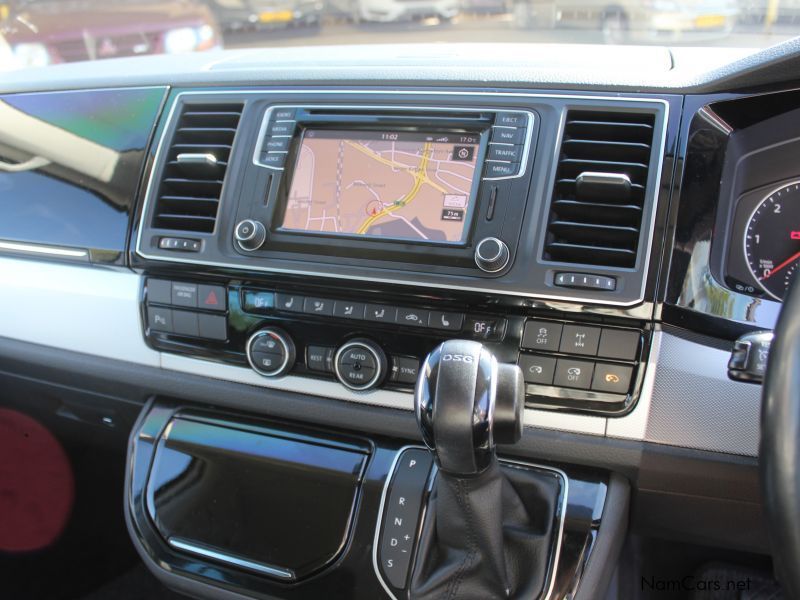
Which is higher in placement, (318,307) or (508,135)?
(508,135)

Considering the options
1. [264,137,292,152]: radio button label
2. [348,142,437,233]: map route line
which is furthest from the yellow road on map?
[264,137,292,152]: radio button label

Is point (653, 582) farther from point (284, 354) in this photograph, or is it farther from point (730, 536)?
point (284, 354)

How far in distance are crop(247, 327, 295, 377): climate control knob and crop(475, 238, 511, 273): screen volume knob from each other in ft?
1.28

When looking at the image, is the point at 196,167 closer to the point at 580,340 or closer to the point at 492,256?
the point at 492,256

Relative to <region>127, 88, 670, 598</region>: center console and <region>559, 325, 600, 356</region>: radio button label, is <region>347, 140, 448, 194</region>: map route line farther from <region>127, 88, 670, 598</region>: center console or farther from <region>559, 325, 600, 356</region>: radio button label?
<region>559, 325, 600, 356</region>: radio button label

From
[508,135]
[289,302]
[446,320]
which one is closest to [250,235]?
[289,302]

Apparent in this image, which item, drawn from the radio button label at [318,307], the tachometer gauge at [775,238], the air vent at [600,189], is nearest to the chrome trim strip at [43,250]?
the radio button label at [318,307]

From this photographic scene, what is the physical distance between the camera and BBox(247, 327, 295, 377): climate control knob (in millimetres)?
1336

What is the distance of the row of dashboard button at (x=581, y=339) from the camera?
1179 mm

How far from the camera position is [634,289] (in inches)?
45.9

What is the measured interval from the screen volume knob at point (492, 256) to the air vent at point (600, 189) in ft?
0.24

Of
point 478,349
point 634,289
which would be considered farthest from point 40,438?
point 634,289

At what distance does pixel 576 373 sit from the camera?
47.0 inches

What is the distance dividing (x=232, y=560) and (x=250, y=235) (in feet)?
2.11
